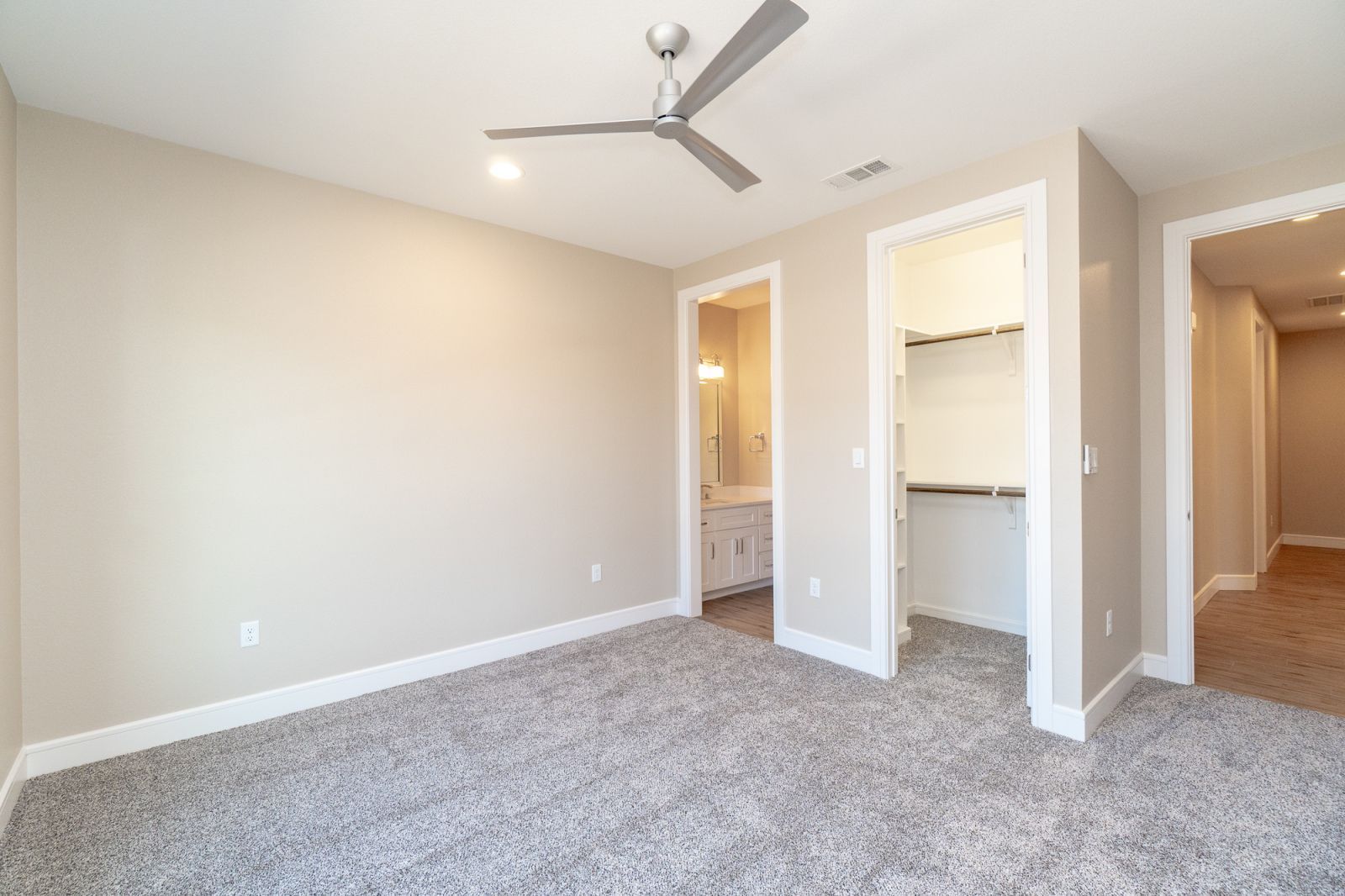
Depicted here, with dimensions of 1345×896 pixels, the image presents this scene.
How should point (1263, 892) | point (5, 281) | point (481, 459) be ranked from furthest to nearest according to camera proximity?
point (481, 459), point (5, 281), point (1263, 892)

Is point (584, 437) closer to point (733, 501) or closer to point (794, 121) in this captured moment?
point (733, 501)

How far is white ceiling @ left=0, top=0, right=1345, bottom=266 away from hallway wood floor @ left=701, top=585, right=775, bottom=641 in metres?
2.90

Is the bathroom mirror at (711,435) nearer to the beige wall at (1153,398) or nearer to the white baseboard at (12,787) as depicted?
the beige wall at (1153,398)

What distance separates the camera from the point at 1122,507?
10.0 ft

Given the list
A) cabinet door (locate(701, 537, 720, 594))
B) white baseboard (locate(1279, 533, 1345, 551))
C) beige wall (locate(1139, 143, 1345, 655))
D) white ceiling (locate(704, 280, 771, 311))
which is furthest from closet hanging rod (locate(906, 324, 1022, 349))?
white baseboard (locate(1279, 533, 1345, 551))

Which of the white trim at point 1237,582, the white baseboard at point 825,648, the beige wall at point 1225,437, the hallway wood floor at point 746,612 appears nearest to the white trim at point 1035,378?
the white baseboard at point 825,648

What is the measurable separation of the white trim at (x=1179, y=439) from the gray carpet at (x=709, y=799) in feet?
1.01

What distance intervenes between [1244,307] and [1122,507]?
3.56 metres

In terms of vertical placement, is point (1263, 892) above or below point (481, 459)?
below

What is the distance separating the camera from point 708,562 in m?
4.93

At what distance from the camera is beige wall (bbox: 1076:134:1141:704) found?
2676 mm

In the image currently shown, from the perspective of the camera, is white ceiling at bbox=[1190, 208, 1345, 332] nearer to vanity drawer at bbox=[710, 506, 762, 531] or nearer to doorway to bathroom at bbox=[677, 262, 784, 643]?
doorway to bathroom at bbox=[677, 262, 784, 643]

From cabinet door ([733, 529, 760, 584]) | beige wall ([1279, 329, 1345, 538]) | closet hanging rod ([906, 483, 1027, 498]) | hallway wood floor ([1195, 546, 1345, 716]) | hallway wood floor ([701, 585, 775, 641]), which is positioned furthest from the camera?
beige wall ([1279, 329, 1345, 538])

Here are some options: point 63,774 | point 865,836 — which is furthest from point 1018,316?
point 63,774
